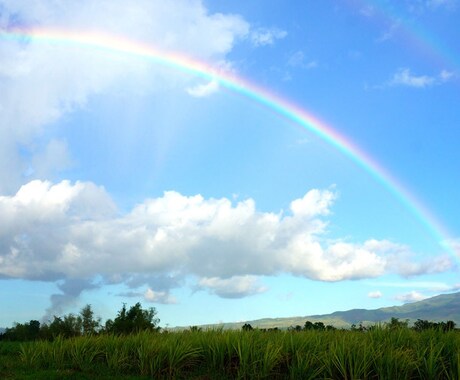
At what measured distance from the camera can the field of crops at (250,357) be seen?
441 inches

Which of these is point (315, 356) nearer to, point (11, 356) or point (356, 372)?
point (356, 372)

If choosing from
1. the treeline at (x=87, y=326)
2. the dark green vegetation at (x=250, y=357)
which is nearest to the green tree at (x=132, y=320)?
the treeline at (x=87, y=326)

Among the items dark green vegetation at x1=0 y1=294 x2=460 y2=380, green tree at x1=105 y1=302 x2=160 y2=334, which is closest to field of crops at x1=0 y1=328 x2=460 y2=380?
dark green vegetation at x1=0 y1=294 x2=460 y2=380

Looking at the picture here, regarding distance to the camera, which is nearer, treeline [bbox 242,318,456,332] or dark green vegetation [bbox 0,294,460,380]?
dark green vegetation [bbox 0,294,460,380]

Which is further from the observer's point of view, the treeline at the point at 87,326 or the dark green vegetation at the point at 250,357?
the treeline at the point at 87,326

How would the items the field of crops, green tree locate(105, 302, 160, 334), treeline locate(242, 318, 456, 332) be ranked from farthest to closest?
A: green tree locate(105, 302, 160, 334), treeline locate(242, 318, 456, 332), the field of crops

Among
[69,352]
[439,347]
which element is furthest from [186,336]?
[439,347]

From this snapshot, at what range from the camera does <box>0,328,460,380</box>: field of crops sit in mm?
11195

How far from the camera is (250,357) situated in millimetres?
12438

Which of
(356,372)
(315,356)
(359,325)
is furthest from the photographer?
(359,325)

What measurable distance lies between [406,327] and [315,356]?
17.8 ft

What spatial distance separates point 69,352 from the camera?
15547 millimetres

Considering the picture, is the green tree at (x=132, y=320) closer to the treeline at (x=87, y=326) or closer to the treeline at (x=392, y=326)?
the treeline at (x=87, y=326)

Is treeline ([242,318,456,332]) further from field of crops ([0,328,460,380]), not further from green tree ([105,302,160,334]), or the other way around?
green tree ([105,302,160,334])
